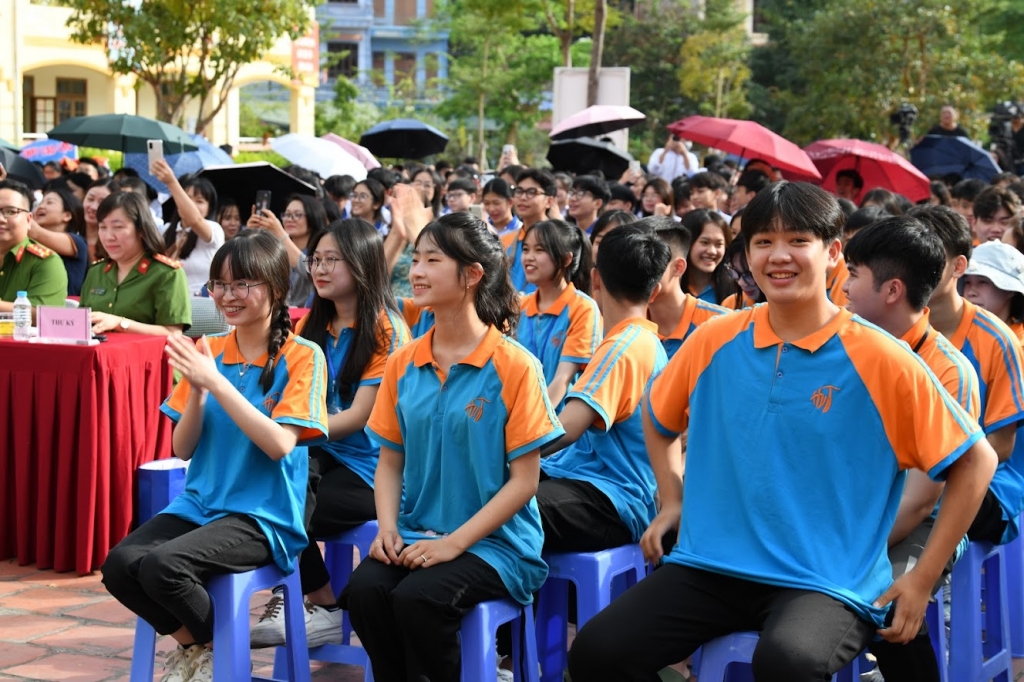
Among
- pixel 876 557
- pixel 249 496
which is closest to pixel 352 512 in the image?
pixel 249 496

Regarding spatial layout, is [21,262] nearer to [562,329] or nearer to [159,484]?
[159,484]

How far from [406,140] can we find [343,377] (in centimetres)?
1228

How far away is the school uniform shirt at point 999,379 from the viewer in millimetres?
3506

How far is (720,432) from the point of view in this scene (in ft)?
9.75

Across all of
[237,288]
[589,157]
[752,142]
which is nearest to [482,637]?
[237,288]

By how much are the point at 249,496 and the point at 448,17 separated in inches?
1412

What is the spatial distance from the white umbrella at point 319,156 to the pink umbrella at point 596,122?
2510 millimetres

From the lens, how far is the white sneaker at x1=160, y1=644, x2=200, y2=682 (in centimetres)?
349

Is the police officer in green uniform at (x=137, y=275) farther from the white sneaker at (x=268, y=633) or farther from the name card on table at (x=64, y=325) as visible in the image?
the white sneaker at (x=268, y=633)

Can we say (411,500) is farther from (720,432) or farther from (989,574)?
(989,574)

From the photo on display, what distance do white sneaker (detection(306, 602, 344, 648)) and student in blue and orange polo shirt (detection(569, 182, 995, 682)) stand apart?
48.2 inches

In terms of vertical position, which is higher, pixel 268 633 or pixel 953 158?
pixel 953 158

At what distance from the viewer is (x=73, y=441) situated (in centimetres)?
510

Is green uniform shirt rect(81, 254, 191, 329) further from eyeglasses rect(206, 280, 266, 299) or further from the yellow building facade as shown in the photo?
the yellow building facade
